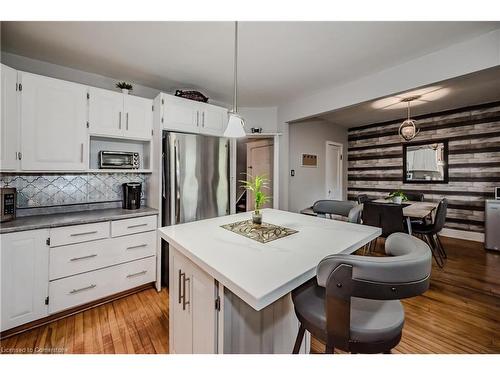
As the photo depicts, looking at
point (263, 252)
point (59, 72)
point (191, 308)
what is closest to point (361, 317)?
point (263, 252)

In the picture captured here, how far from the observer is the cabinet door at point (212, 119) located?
2742 millimetres

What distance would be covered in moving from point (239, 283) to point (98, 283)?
1950mm

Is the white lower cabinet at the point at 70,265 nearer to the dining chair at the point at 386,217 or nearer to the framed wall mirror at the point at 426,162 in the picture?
the dining chair at the point at 386,217

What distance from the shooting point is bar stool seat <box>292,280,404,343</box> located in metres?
0.83

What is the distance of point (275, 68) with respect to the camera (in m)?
2.40

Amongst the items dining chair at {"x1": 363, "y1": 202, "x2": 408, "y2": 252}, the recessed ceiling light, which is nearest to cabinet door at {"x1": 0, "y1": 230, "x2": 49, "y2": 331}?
dining chair at {"x1": 363, "y1": 202, "x2": 408, "y2": 252}

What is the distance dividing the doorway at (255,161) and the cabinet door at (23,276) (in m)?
2.93

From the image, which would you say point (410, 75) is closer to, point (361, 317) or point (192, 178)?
point (361, 317)


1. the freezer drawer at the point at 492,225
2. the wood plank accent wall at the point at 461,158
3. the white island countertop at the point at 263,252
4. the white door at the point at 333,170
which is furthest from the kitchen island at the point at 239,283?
the wood plank accent wall at the point at 461,158

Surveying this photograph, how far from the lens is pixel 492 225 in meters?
3.49

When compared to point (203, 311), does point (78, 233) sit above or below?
above
